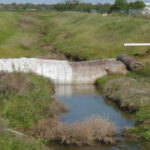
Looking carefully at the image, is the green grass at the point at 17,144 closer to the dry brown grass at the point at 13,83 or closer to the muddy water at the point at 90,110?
the muddy water at the point at 90,110

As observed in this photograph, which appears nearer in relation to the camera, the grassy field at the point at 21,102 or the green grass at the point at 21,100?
the grassy field at the point at 21,102

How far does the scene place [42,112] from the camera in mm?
17969

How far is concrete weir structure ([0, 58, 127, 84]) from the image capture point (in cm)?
2652

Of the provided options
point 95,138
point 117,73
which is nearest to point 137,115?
point 95,138

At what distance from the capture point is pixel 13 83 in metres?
18.5

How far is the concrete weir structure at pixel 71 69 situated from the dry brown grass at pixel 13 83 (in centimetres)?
631

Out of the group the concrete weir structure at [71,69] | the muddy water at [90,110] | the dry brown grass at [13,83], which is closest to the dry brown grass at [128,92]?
the muddy water at [90,110]

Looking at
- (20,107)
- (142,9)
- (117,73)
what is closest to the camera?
(20,107)

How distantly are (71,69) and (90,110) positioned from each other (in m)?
7.22

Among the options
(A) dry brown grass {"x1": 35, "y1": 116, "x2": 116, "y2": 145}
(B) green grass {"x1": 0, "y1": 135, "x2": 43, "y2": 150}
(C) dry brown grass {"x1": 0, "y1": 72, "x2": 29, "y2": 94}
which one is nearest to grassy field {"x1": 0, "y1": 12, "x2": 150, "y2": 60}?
(C) dry brown grass {"x1": 0, "y1": 72, "x2": 29, "y2": 94}

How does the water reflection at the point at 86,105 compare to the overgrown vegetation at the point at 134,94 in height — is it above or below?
below

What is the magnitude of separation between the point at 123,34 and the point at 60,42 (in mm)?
6862

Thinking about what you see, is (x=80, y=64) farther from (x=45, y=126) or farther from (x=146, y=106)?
(x=45, y=126)

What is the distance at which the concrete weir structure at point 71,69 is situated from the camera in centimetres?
2652
